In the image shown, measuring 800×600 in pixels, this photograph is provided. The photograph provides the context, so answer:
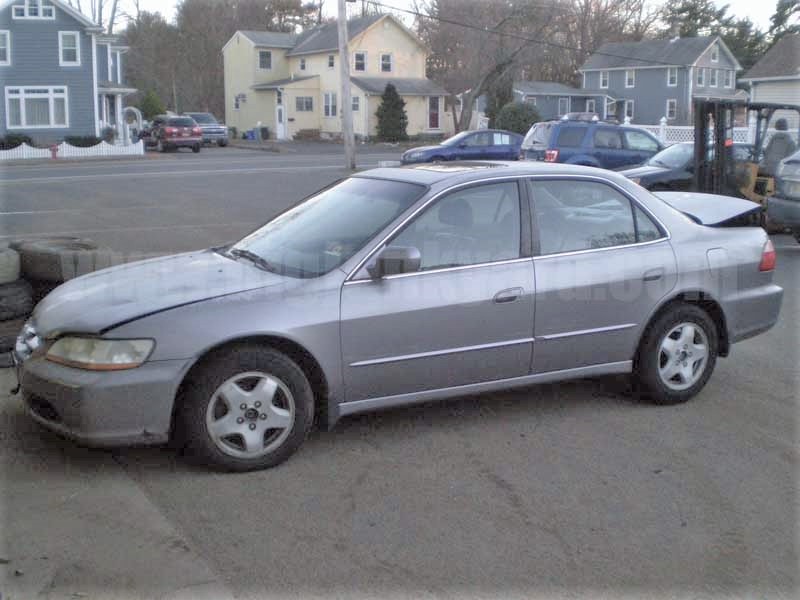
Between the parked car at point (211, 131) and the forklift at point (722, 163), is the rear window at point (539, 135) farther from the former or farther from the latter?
the parked car at point (211, 131)

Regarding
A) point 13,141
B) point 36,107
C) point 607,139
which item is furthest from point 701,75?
point 607,139

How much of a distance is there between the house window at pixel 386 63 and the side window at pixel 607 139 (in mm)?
40036

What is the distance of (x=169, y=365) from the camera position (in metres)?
4.73

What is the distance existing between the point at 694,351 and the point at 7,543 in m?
4.37

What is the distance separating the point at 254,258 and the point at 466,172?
144 centimetres

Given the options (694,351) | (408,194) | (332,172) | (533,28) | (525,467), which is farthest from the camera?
(533,28)

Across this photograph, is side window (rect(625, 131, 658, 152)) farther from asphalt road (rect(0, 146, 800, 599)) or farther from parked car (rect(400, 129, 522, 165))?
asphalt road (rect(0, 146, 800, 599))

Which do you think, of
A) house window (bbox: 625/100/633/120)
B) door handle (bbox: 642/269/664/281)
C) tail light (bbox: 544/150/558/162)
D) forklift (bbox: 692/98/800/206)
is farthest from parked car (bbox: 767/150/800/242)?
house window (bbox: 625/100/633/120)

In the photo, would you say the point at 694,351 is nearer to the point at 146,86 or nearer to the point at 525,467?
the point at 525,467

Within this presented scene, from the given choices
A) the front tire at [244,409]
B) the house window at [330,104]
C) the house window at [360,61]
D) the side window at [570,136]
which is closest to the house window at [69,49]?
the house window at [330,104]

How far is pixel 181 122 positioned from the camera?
45344 mm

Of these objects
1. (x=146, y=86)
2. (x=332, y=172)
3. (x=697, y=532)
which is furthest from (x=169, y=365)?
(x=146, y=86)

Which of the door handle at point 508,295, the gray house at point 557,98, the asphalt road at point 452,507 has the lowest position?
the asphalt road at point 452,507

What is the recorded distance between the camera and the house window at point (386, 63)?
58625mm
